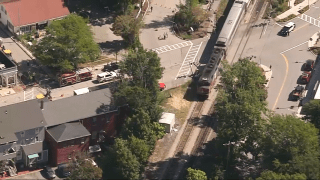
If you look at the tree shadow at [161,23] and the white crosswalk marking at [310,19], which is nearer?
the tree shadow at [161,23]

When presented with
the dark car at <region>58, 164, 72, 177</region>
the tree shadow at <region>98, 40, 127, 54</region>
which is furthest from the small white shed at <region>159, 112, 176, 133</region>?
the tree shadow at <region>98, 40, 127, 54</region>

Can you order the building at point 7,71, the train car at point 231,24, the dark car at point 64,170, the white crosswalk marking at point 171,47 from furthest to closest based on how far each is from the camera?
1. the white crosswalk marking at point 171,47
2. the train car at point 231,24
3. the building at point 7,71
4. the dark car at point 64,170

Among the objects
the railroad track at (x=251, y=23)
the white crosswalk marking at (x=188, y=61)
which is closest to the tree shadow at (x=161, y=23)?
the white crosswalk marking at (x=188, y=61)

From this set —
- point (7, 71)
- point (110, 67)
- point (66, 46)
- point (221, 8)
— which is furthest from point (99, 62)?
point (221, 8)

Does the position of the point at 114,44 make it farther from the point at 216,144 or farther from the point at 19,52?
the point at 216,144

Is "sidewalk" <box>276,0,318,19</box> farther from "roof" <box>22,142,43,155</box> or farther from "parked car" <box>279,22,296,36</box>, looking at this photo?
"roof" <box>22,142,43,155</box>

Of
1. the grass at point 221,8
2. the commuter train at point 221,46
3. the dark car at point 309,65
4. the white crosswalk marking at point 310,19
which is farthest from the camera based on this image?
the grass at point 221,8

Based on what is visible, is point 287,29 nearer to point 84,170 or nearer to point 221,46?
point 221,46

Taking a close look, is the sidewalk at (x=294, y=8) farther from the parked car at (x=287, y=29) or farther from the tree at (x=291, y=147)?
the tree at (x=291, y=147)
